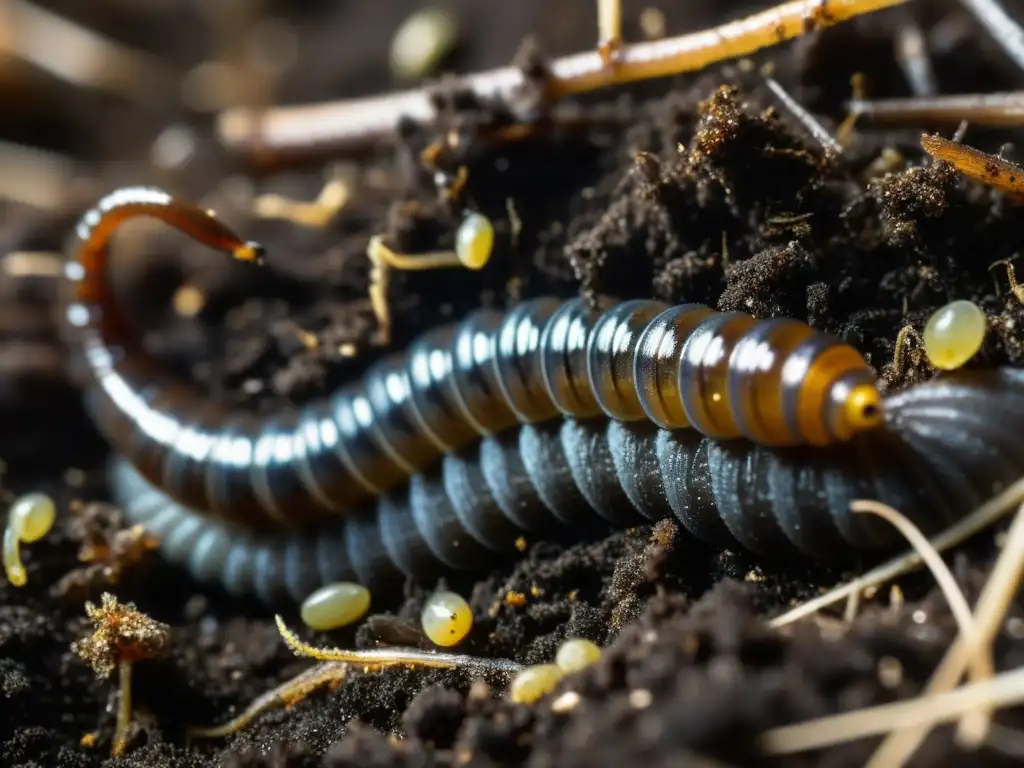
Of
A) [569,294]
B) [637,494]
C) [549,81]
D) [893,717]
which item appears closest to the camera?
[893,717]

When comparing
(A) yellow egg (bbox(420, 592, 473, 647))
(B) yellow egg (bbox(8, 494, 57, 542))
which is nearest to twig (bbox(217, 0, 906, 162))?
(A) yellow egg (bbox(420, 592, 473, 647))

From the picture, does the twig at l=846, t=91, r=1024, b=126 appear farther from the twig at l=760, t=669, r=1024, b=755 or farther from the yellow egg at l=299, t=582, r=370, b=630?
the yellow egg at l=299, t=582, r=370, b=630

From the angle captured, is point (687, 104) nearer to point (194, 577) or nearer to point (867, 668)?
point (867, 668)

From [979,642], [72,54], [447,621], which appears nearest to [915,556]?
[979,642]

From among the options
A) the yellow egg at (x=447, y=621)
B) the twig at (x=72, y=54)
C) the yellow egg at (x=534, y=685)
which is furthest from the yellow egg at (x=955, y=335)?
the twig at (x=72, y=54)

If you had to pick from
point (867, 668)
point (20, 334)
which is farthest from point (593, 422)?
point (20, 334)

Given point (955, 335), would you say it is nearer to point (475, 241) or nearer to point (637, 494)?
point (637, 494)

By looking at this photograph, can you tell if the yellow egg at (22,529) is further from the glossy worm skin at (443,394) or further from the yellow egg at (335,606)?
the yellow egg at (335,606)
